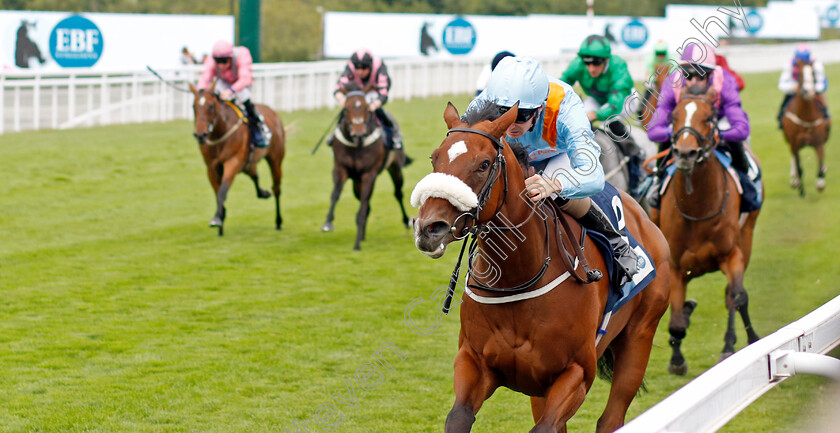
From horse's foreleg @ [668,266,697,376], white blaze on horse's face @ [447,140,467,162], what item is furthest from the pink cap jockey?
white blaze on horse's face @ [447,140,467,162]

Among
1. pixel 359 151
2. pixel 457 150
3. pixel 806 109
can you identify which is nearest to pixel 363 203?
pixel 359 151

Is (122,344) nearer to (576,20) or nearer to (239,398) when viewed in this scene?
(239,398)

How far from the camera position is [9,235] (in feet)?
32.4

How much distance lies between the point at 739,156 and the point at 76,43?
1433 centimetres

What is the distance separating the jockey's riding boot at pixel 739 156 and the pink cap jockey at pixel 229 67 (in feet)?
17.7

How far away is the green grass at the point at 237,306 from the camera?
16.2ft

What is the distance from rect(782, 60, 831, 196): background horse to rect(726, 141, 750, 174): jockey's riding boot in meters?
7.26

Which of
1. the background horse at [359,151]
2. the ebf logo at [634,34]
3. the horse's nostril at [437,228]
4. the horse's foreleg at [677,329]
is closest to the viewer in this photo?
the horse's nostril at [437,228]

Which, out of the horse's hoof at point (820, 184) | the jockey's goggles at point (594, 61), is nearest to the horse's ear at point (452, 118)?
the jockey's goggles at point (594, 61)

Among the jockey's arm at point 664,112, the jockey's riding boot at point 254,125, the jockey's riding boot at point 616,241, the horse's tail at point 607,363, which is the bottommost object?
the horse's tail at point 607,363

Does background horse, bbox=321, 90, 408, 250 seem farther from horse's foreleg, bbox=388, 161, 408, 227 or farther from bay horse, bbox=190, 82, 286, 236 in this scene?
bay horse, bbox=190, 82, 286, 236

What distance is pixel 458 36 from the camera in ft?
87.2

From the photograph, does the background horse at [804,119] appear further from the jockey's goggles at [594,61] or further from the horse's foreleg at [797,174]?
the jockey's goggles at [594,61]

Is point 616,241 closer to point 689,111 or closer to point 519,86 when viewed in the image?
point 519,86
